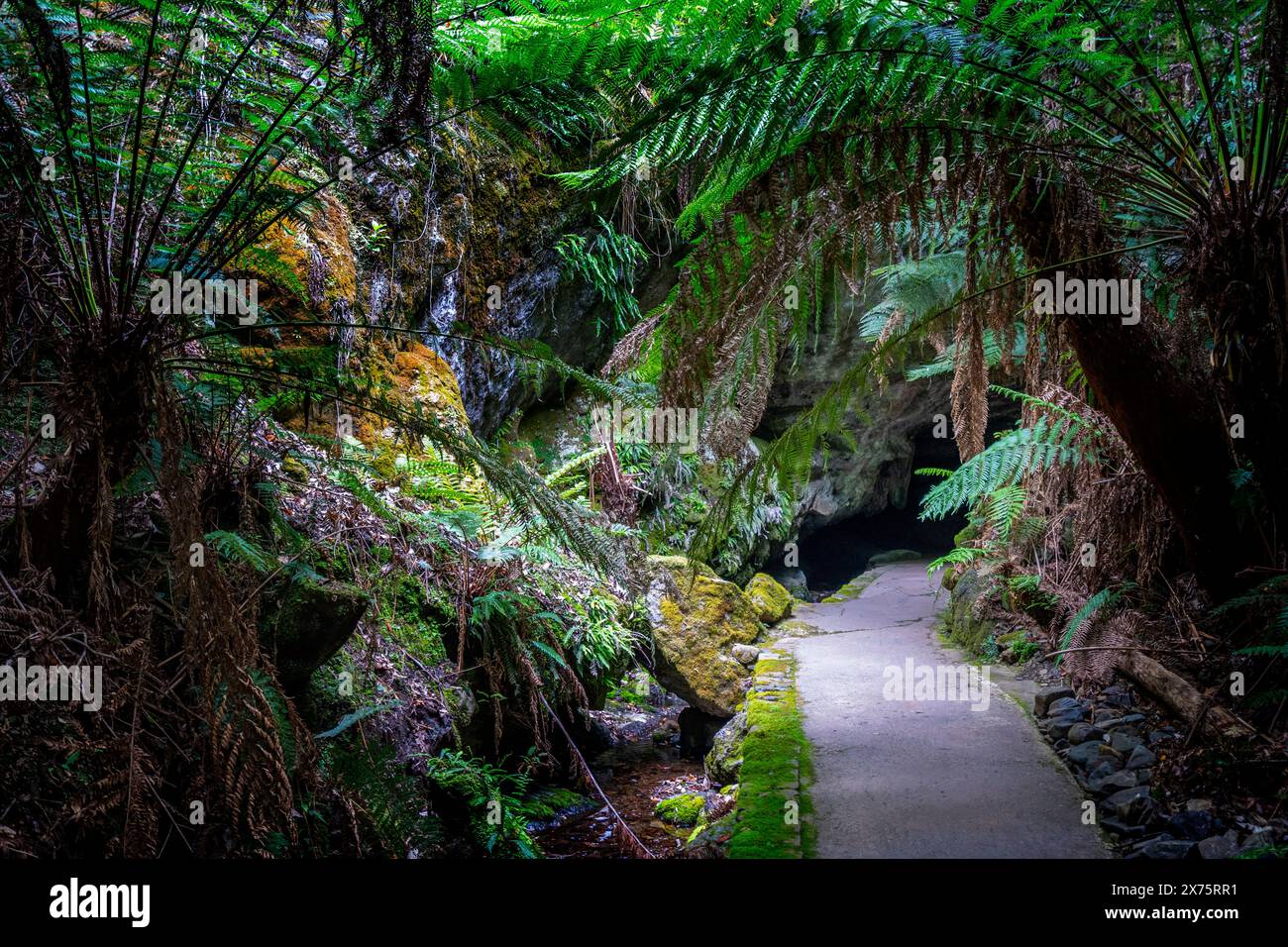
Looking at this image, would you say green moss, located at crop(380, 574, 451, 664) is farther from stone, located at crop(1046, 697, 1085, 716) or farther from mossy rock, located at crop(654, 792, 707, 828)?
stone, located at crop(1046, 697, 1085, 716)

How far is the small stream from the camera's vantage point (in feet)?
9.52

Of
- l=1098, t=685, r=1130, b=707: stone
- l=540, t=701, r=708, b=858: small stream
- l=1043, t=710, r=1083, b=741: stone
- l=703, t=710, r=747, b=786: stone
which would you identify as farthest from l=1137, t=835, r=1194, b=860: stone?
l=703, t=710, r=747, b=786: stone

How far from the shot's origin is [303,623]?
7.18ft

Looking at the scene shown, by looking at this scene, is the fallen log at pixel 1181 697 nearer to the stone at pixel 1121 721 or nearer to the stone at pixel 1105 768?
the stone at pixel 1121 721

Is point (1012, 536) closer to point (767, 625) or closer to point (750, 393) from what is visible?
point (767, 625)

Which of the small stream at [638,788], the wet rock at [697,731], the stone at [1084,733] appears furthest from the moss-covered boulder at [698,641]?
the stone at [1084,733]

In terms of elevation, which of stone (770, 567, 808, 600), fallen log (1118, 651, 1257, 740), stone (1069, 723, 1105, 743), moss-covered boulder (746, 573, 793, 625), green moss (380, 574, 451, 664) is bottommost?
stone (770, 567, 808, 600)

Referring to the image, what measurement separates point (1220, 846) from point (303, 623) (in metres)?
2.64

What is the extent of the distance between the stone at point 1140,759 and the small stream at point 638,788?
163cm

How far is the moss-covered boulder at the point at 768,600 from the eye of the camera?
639 cm

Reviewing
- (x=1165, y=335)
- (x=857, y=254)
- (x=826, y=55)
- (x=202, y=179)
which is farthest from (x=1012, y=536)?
(x=202, y=179)

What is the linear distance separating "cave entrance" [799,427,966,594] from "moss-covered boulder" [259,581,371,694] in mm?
10470

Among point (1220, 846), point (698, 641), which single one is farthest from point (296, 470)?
point (1220, 846)
